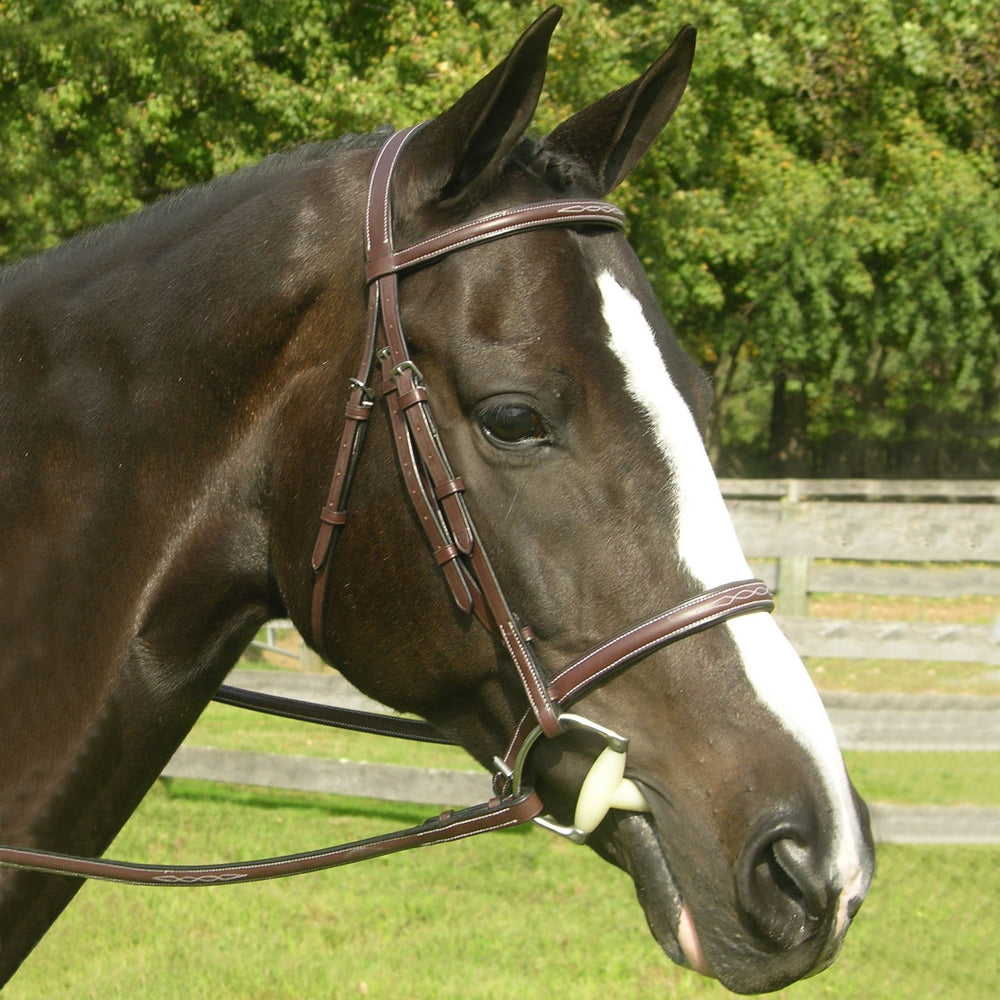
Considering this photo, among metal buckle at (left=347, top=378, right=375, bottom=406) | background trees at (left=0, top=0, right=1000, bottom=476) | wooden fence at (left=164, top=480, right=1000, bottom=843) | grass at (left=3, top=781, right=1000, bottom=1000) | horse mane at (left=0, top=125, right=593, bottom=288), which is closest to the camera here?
metal buckle at (left=347, top=378, right=375, bottom=406)

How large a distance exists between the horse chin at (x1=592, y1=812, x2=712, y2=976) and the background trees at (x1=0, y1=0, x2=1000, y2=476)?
10.0m

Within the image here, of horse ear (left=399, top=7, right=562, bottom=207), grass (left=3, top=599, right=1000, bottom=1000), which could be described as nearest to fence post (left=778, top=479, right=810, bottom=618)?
grass (left=3, top=599, right=1000, bottom=1000)

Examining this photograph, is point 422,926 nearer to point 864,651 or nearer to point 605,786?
point 864,651

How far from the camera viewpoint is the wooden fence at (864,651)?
6223mm

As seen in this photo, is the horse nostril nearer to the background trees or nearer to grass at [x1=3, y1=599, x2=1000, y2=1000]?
grass at [x1=3, y1=599, x2=1000, y2=1000]

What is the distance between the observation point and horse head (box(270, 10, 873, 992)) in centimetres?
160

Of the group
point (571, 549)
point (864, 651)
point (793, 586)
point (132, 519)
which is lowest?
point (793, 586)

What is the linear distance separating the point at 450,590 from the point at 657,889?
559 mm

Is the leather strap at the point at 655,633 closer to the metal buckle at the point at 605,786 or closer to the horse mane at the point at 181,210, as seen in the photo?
the metal buckle at the point at 605,786

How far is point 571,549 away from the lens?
1718 millimetres

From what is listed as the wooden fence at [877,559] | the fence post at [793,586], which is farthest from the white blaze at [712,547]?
the fence post at [793,586]

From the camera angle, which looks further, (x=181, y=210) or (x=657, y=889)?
(x=181, y=210)

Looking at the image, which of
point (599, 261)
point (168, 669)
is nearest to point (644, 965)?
point (168, 669)

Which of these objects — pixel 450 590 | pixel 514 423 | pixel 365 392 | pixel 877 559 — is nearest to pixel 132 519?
pixel 365 392
